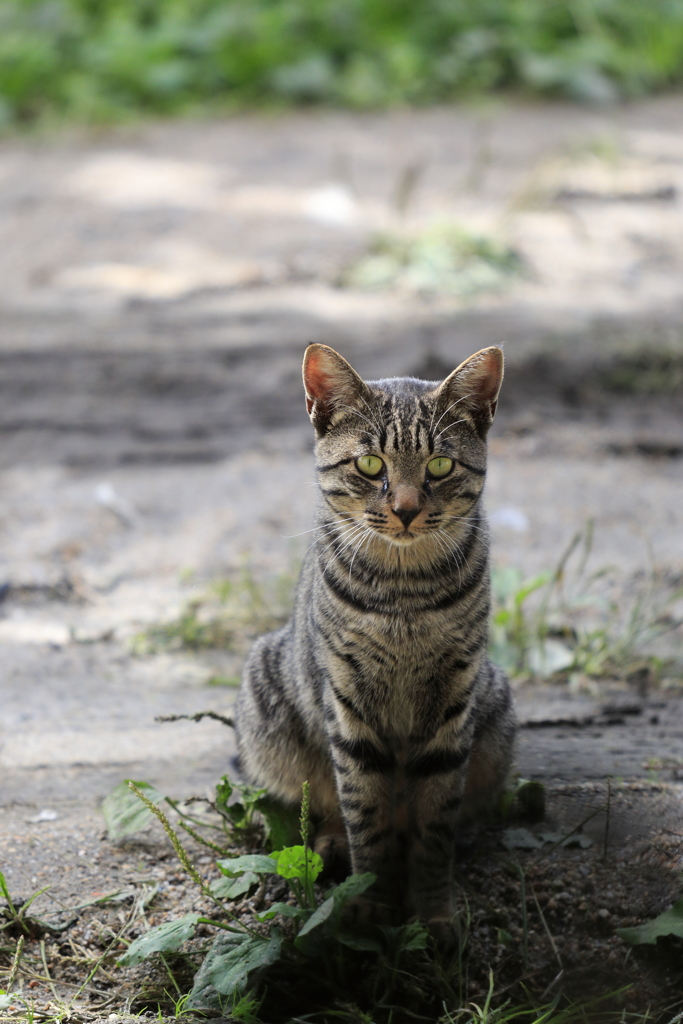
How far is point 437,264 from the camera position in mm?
6059

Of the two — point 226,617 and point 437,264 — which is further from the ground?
point 437,264

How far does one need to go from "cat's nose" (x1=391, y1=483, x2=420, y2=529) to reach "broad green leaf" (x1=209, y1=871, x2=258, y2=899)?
90 cm

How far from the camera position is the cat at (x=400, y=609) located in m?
2.19

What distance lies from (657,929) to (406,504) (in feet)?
3.44

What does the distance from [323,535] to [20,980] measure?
3.97 ft

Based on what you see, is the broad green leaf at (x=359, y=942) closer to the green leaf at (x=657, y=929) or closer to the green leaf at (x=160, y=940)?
the green leaf at (x=160, y=940)

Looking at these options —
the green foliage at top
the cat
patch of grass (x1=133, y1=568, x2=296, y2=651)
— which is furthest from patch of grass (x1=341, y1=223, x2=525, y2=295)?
the cat

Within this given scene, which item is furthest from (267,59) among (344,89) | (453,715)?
(453,715)

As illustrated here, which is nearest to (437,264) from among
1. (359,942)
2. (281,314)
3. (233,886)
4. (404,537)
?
(281,314)

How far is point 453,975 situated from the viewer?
7.05 feet

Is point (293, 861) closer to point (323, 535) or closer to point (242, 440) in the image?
point (323, 535)

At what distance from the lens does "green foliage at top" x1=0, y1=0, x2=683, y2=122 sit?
8711 mm

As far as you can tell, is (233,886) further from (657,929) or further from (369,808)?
(657,929)

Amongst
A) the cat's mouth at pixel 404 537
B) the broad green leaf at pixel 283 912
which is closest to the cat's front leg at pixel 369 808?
the broad green leaf at pixel 283 912
